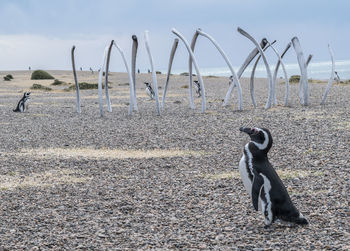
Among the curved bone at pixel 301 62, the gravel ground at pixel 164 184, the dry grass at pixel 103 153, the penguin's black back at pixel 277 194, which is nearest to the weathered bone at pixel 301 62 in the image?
the curved bone at pixel 301 62

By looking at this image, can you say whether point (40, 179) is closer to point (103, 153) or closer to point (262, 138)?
point (103, 153)

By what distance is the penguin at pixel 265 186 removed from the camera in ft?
18.6

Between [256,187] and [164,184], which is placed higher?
[256,187]

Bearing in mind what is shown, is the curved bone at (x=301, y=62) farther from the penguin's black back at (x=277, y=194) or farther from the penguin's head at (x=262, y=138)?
the penguin's black back at (x=277, y=194)

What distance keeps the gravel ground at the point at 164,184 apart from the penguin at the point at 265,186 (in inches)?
6.6

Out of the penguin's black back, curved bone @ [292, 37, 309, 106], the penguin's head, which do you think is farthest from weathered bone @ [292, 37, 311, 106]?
the penguin's black back

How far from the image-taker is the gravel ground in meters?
5.77

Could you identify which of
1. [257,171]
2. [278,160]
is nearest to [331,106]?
[278,160]

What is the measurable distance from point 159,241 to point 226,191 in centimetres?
233

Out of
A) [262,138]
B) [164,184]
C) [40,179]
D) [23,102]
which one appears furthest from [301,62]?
[262,138]

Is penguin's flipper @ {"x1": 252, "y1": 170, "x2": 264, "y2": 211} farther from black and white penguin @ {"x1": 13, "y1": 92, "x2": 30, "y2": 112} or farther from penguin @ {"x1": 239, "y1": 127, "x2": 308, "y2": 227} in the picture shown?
black and white penguin @ {"x1": 13, "y1": 92, "x2": 30, "y2": 112}

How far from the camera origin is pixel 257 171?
5.72 meters

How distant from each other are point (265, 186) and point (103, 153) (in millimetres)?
6321

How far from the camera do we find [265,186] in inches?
223
